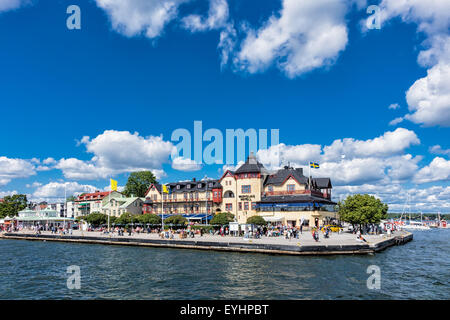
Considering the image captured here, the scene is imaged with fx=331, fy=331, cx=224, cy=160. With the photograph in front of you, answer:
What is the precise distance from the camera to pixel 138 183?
109 metres

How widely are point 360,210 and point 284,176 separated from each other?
22546 millimetres

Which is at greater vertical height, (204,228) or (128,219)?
(128,219)

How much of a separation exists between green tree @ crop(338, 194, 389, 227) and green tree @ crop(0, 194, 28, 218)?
110 m

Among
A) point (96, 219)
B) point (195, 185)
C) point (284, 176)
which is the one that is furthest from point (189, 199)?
point (284, 176)

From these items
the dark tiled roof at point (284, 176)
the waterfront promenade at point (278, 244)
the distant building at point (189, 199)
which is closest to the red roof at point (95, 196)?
the distant building at point (189, 199)

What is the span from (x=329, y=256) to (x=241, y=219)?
38790 millimetres

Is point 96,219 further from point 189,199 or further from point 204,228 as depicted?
point 204,228

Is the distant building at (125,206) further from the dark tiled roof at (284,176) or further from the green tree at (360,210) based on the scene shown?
the green tree at (360,210)

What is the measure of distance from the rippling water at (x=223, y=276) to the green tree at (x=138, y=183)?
6547 cm

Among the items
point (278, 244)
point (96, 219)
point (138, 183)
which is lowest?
point (278, 244)

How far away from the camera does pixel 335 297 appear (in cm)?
2227

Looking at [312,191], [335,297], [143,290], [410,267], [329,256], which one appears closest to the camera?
[335,297]
